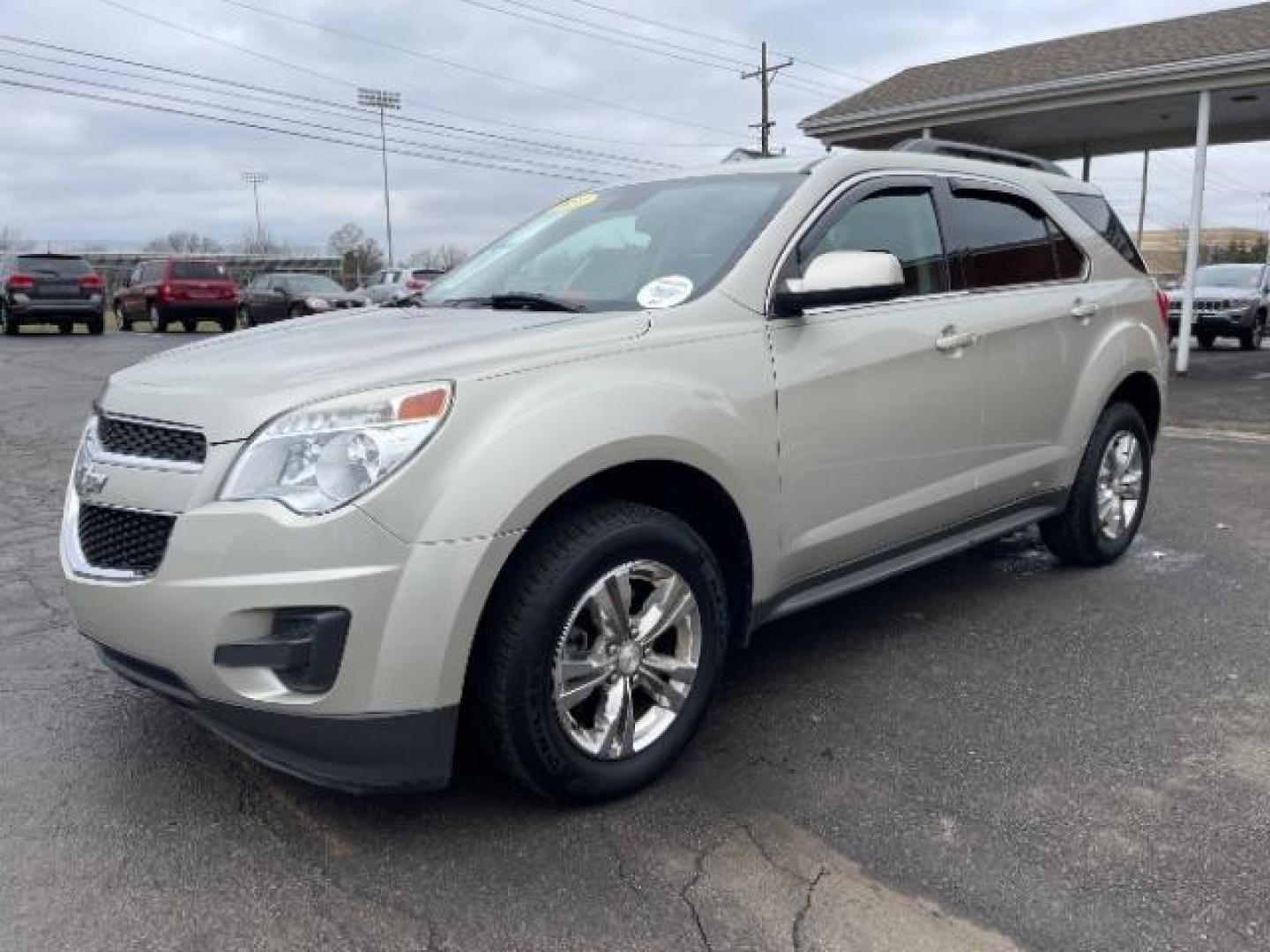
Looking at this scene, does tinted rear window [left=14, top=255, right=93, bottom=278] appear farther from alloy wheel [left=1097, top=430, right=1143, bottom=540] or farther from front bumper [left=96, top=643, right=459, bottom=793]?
front bumper [left=96, top=643, right=459, bottom=793]

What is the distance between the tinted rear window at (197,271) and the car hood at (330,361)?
952 inches

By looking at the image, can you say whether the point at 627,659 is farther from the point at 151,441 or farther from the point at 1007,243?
the point at 1007,243

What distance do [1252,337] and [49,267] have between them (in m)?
23.7

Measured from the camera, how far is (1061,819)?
283 centimetres

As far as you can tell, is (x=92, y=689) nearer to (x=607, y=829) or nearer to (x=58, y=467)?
(x=607, y=829)

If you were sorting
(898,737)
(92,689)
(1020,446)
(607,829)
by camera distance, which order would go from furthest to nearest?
1. (1020,446)
2. (92,689)
3. (898,737)
4. (607,829)

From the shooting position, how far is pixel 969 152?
4785 mm

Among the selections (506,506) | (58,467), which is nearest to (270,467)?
(506,506)

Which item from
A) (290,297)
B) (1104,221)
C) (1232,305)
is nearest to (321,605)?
(1104,221)

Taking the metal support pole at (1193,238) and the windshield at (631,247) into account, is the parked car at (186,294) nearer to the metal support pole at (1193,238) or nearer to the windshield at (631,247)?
the metal support pole at (1193,238)

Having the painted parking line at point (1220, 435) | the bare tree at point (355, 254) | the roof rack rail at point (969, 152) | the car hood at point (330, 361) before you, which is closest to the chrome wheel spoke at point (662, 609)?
the car hood at point (330, 361)

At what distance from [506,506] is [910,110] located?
1392 cm

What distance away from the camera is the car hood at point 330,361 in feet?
8.59

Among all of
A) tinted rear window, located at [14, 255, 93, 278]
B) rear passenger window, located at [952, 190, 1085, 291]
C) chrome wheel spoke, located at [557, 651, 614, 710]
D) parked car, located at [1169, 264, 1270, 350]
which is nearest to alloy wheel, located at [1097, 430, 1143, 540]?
rear passenger window, located at [952, 190, 1085, 291]
